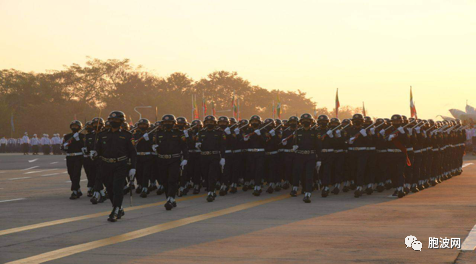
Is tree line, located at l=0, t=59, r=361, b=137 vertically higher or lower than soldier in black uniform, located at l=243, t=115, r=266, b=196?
higher

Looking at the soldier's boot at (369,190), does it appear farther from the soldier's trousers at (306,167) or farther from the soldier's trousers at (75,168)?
the soldier's trousers at (75,168)

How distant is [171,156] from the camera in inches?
597

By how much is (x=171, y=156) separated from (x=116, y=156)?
193 cm

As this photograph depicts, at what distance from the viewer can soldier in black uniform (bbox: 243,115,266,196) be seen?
19.1 m

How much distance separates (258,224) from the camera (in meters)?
12.6

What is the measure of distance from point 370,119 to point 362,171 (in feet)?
7.28

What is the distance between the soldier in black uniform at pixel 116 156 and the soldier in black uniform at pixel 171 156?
158 centimetres

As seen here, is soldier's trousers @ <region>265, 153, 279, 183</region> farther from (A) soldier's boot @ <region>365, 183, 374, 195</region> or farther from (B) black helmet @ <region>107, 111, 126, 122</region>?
(B) black helmet @ <region>107, 111, 126, 122</region>

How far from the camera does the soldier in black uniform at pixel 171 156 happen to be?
15062 mm

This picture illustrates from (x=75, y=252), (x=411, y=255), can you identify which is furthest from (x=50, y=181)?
(x=411, y=255)

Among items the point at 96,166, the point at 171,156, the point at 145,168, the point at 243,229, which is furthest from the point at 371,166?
the point at 243,229

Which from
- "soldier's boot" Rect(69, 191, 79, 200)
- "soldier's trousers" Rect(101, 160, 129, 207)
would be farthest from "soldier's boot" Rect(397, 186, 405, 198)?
"soldier's boot" Rect(69, 191, 79, 200)

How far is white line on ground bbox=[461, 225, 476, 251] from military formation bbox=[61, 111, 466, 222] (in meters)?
5.92

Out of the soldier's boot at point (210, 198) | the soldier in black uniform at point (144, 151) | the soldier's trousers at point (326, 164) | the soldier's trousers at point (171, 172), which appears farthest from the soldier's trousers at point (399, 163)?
the soldier in black uniform at point (144, 151)
